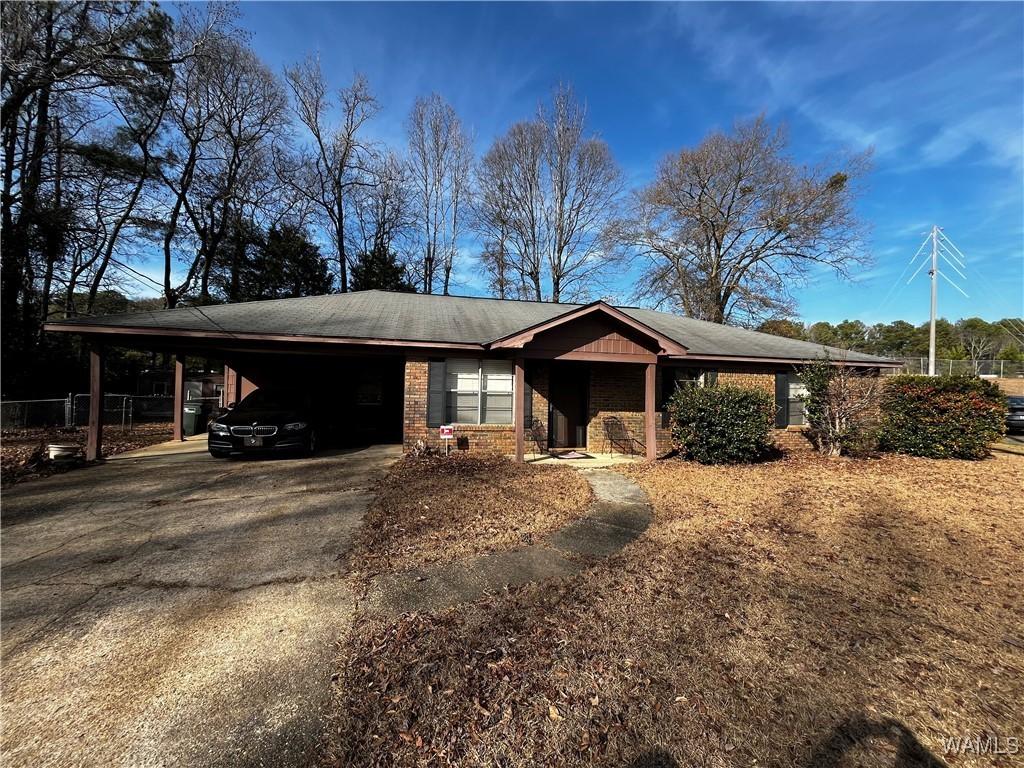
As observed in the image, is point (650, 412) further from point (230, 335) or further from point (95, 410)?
point (95, 410)

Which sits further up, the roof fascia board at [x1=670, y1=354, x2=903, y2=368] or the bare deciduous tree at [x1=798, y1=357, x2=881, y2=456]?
the roof fascia board at [x1=670, y1=354, x2=903, y2=368]

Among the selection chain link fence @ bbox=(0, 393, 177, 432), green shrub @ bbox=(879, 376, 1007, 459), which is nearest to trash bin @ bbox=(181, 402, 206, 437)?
chain link fence @ bbox=(0, 393, 177, 432)

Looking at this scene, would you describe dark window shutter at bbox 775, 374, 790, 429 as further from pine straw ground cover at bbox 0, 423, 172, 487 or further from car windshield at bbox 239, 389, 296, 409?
pine straw ground cover at bbox 0, 423, 172, 487

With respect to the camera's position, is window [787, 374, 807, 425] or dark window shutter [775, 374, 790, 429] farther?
window [787, 374, 807, 425]

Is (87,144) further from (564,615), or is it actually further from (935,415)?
(935,415)

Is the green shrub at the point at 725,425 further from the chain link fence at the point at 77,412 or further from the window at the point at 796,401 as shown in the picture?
the chain link fence at the point at 77,412

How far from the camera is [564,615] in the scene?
10.1 ft

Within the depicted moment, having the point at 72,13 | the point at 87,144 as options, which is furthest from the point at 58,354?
the point at 72,13

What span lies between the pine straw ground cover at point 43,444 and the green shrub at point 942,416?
16879 mm

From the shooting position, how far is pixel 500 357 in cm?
980

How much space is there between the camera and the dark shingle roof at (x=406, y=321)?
348 inches

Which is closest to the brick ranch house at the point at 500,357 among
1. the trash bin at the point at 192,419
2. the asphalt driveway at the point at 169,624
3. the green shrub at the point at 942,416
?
the green shrub at the point at 942,416

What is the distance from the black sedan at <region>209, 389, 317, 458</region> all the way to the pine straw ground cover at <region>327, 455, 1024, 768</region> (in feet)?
22.3

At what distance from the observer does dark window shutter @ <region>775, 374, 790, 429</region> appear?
448 inches
